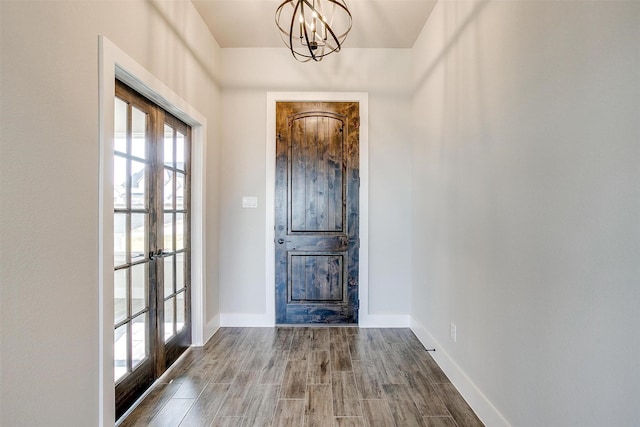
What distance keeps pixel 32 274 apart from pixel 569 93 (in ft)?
7.10

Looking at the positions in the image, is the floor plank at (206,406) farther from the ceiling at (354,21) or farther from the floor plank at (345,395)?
the ceiling at (354,21)

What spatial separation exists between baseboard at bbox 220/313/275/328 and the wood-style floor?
0.30 m

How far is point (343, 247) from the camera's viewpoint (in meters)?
3.37

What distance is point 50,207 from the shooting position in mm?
1241

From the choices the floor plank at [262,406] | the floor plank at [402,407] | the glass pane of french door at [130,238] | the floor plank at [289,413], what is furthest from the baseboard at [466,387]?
the glass pane of french door at [130,238]

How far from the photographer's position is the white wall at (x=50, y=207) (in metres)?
1.08

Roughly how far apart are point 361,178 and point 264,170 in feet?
3.46

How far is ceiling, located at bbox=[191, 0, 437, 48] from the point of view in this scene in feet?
8.65

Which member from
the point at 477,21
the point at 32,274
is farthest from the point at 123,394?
the point at 477,21

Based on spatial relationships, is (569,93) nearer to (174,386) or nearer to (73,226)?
(73,226)

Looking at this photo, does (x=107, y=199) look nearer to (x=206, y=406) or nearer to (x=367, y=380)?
(x=206, y=406)

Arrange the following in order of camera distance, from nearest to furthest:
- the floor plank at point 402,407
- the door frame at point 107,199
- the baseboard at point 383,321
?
1. the door frame at point 107,199
2. the floor plank at point 402,407
3. the baseboard at point 383,321

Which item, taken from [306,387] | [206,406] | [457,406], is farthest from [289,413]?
[457,406]

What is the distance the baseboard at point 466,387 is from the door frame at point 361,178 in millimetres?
791
